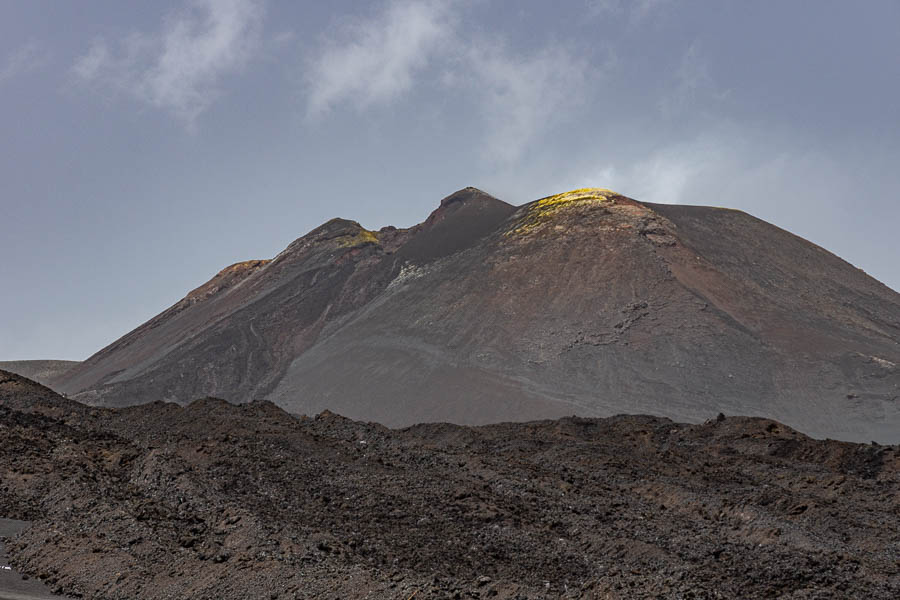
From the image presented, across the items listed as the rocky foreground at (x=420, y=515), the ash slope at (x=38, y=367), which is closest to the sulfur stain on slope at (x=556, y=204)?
the rocky foreground at (x=420, y=515)

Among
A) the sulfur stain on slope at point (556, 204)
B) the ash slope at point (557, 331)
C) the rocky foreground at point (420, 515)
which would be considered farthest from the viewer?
the sulfur stain on slope at point (556, 204)

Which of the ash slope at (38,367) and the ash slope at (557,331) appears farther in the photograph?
the ash slope at (38,367)

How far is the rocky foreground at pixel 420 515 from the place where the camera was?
1017 centimetres

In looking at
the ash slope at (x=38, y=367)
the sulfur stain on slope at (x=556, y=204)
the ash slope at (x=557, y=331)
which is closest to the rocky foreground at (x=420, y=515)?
the ash slope at (x=557, y=331)

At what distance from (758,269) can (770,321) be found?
28.6ft

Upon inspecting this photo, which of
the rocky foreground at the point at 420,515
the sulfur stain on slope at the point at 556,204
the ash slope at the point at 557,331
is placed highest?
the sulfur stain on slope at the point at 556,204

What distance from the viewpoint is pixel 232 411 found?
27219 millimetres

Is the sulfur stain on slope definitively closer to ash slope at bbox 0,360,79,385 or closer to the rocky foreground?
the rocky foreground

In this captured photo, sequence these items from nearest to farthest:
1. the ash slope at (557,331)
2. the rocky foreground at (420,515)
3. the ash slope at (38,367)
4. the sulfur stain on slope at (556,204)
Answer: the rocky foreground at (420,515) < the ash slope at (557,331) < the sulfur stain on slope at (556,204) < the ash slope at (38,367)

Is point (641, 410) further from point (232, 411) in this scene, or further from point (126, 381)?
point (126, 381)

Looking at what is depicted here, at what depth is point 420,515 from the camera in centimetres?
1391

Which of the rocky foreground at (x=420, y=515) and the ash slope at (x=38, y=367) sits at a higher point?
the ash slope at (x=38, y=367)

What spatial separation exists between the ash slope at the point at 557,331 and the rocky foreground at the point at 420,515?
23.1 meters

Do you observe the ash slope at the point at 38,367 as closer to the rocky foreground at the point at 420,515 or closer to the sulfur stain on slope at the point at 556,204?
the sulfur stain on slope at the point at 556,204
